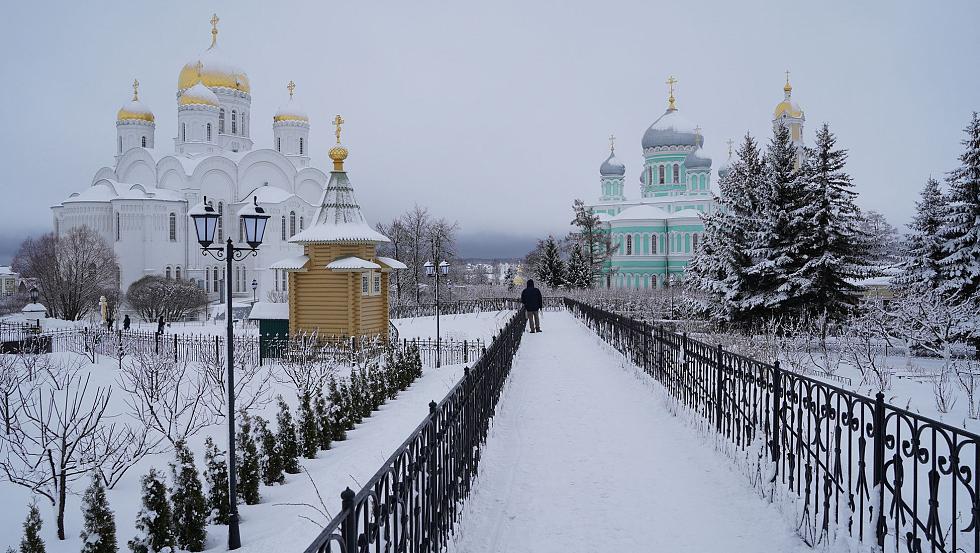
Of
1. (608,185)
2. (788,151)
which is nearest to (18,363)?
(788,151)

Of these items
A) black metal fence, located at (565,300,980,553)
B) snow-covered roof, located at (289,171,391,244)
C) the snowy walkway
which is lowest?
the snowy walkway

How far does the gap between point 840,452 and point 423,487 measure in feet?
8.83

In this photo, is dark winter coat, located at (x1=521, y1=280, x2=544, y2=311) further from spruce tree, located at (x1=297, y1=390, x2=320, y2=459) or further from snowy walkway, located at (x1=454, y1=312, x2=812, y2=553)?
spruce tree, located at (x1=297, y1=390, x2=320, y2=459)

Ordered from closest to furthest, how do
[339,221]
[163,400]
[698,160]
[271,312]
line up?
[163,400], [339,221], [271,312], [698,160]

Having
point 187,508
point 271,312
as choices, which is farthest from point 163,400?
point 271,312

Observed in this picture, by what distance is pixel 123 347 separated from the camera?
18859 mm

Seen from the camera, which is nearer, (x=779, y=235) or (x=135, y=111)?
(x=779, y=235)

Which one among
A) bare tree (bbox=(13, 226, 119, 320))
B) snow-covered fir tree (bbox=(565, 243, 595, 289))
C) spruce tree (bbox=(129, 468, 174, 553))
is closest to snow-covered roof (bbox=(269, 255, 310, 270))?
spruce tree (bbox=(129, 468, 174, 553))

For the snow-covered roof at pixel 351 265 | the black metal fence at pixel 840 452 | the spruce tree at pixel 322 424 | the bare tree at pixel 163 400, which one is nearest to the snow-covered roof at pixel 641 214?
the snow-covered roof at pixel 351 265

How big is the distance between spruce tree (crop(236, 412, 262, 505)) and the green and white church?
4635 centimetres

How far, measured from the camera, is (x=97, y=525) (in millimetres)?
4785

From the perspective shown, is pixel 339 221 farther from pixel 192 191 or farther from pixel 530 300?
pixel 192 191

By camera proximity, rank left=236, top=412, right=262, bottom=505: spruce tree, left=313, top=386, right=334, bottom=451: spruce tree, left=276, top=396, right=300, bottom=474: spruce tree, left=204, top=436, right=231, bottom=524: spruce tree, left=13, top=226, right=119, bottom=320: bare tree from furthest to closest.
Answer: left=13, top=226, right=119, bottom=320: bare tree < left=313, top=386, right=334, bottom=451: spruce tree < left=276, top=396, right=300, bottom=474: spruce tree < left=236, top=412, right=262, bottom=505: spruce tree < left=204, top=436, right=231, bottom=524: spruce tree

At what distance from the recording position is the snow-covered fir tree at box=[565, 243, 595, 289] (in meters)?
44.1
